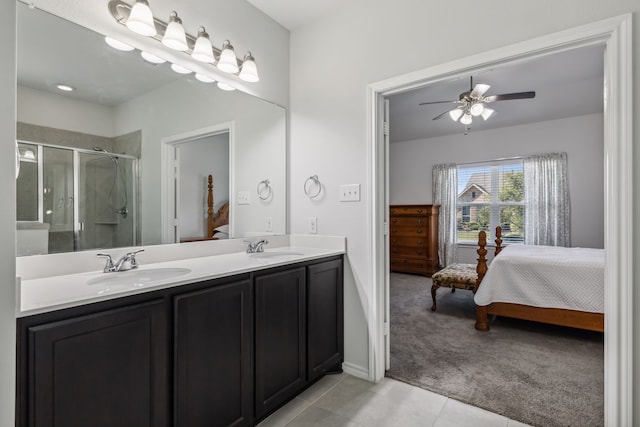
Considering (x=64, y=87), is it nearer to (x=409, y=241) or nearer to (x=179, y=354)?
(x=179, y=354)

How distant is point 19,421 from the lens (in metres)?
0.89

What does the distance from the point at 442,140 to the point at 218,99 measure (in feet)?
15.6

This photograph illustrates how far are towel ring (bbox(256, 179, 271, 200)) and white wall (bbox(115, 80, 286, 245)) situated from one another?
0.03 meters

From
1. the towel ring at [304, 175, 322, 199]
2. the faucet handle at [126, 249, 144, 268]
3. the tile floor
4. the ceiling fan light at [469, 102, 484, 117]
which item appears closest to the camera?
the faucet handle at [126, 249, 144, 268]

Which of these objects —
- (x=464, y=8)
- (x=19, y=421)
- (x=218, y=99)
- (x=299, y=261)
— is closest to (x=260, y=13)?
(x=218, y=99)

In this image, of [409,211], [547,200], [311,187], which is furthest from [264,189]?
[547,200]

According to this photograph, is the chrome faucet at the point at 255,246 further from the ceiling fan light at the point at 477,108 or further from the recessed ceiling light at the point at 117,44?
the ceiling fan light at the point at 477,108

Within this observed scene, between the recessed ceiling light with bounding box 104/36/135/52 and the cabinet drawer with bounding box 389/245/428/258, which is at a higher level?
the recessed ceiling light with bounding box 104/36/135/52

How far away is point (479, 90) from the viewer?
117 inches

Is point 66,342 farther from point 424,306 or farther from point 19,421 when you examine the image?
point 424,306

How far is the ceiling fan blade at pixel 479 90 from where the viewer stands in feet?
9.54

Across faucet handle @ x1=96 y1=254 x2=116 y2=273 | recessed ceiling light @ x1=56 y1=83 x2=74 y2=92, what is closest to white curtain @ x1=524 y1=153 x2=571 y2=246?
faucet handle @ x1=96 y1=254 x2=116 y2=273

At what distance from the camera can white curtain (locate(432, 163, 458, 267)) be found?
18.8ft

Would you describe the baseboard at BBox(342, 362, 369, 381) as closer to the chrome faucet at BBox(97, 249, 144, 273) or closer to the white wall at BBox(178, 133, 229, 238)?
the white wall at BBox(178, 133, 229, 238)
